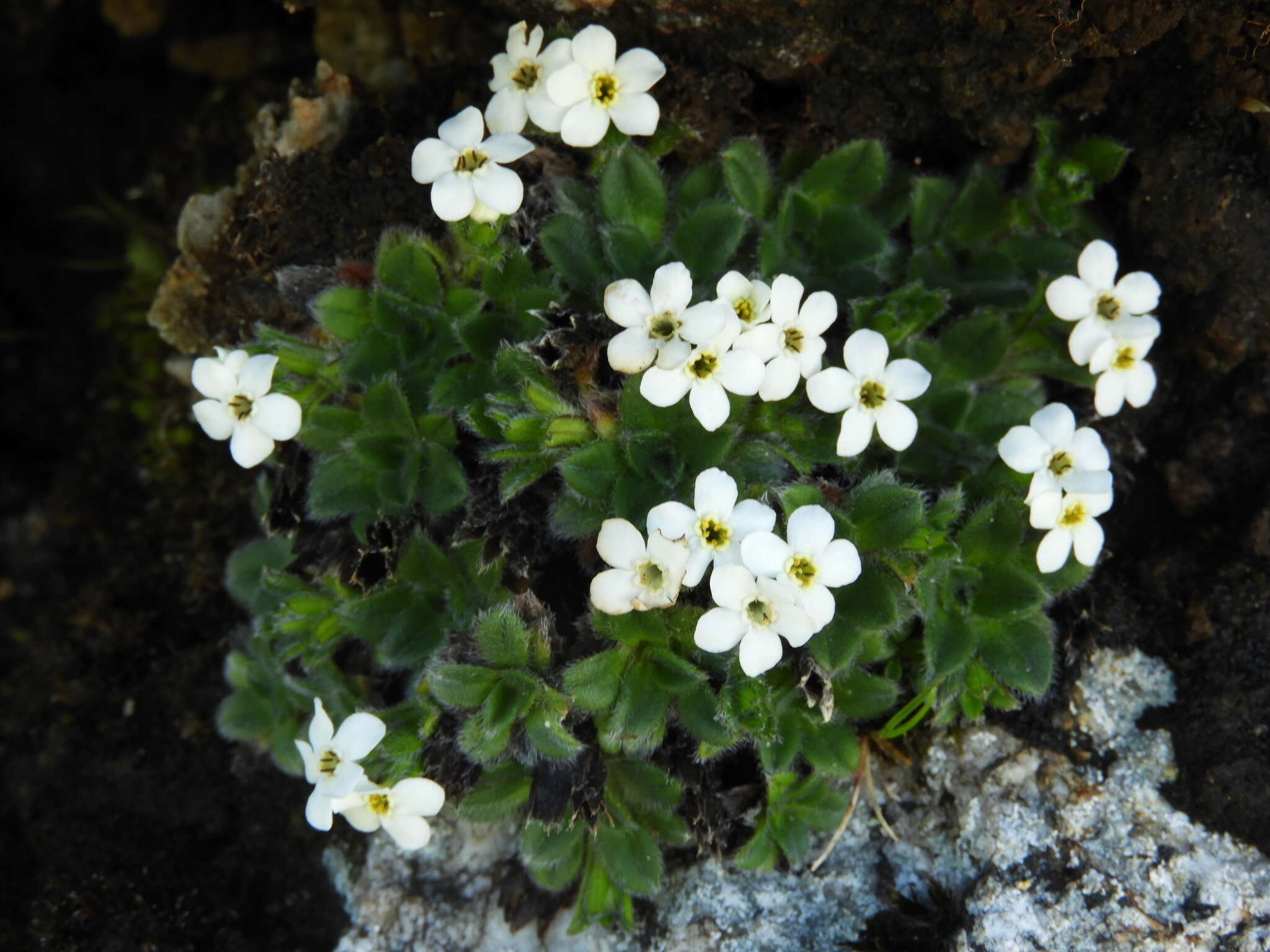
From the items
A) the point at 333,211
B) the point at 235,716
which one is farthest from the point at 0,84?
the point at 235,716

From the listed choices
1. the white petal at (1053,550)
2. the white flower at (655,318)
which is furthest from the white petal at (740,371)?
the white petal at (1053,550)

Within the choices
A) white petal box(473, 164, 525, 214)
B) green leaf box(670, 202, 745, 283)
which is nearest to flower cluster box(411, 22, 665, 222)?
white petal box(473, 164, 525, 214)

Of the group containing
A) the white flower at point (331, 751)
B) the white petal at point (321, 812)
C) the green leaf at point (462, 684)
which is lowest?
the white petal at point (321, 812)

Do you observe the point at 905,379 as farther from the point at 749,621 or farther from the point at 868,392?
the point at 749,621

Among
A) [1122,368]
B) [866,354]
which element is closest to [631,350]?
[866,354]

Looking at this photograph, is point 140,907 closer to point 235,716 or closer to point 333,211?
point 235,716

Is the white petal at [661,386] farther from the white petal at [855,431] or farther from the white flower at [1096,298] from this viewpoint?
the white flower at [1096,298]

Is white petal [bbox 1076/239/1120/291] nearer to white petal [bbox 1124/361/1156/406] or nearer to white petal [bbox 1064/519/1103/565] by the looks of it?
white petal [bbox 1124/361/1156/406]

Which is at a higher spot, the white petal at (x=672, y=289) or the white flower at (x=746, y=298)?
the white petal at (x=672, y=289)
